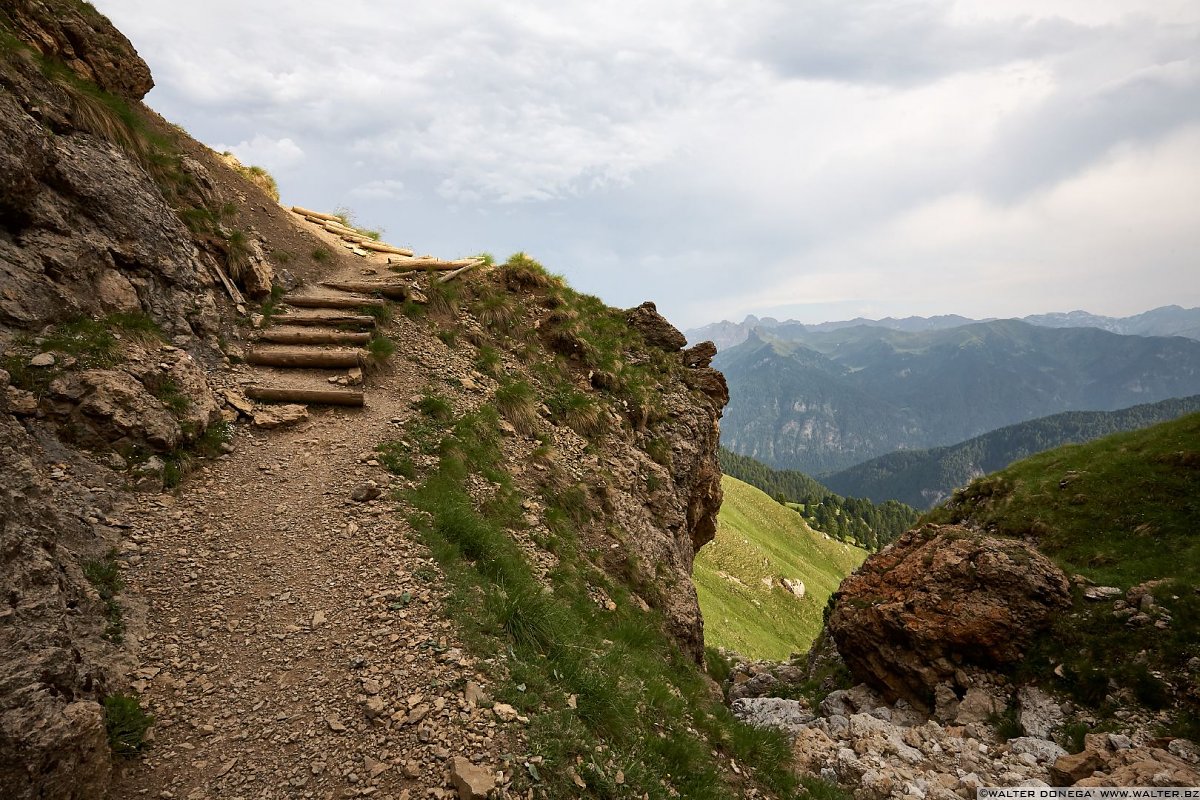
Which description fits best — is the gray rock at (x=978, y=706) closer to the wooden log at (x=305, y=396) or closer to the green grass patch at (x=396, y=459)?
the green grass patch at (x=396, y=459)

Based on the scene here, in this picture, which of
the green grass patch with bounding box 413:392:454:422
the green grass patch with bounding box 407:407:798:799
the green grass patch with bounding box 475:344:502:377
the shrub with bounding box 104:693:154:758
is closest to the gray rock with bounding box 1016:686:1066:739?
the green grass patch with bounding box 407:407:798:799

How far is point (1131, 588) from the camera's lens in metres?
15.1

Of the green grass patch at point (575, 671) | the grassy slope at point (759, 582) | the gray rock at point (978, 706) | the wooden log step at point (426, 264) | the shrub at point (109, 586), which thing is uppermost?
the wooden log step at point (426, 264)

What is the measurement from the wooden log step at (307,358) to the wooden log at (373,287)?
14.1 feet

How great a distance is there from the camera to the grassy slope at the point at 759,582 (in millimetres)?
42875

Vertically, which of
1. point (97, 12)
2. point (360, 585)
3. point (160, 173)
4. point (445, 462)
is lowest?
point (360, 585)

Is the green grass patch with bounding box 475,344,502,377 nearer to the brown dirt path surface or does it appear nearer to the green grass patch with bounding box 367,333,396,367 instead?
the green grass patch with bounding box 367,333,396,367

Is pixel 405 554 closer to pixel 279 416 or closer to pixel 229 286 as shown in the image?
pixel 279 416

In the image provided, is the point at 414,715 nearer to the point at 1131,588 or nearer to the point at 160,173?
the point at 160,173

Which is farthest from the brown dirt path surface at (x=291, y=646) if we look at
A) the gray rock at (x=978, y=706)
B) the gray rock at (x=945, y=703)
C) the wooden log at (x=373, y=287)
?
the gray rock at (x=945, y=703)

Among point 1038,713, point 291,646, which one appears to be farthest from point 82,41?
point 1038,713

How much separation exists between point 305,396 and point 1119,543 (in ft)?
84.7

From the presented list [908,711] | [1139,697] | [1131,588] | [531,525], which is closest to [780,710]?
[908,711]

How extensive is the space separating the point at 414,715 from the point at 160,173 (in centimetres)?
1528
